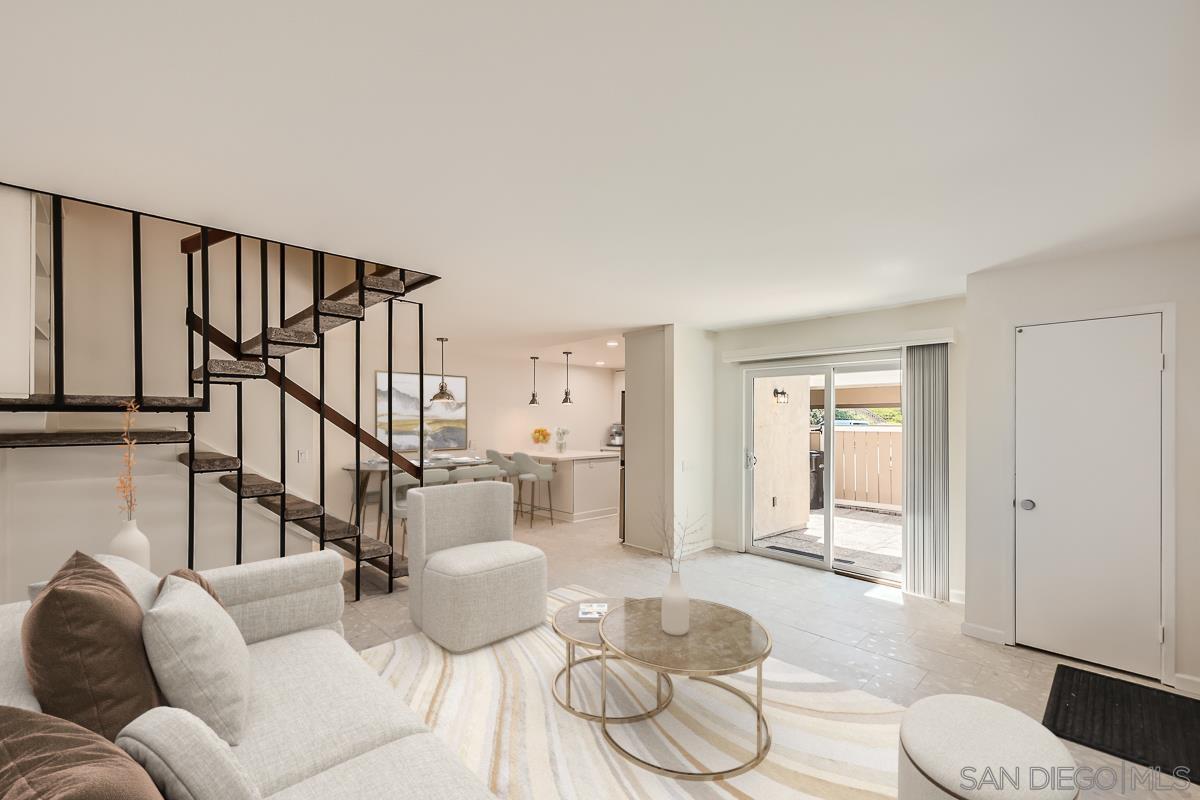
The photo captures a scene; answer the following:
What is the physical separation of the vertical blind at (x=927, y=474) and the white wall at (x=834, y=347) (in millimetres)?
58

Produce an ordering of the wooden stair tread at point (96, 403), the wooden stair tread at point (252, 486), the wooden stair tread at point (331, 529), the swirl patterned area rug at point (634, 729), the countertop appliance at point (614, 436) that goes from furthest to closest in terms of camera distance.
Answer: the countertop appliance at point (614, 436) → the wooden stair tread at point (331, 529) → the wooden stair tread at point (252, 486) → the wooden stair tread at point (96, 403) → the swirl patterned area rug at point (634, 729)

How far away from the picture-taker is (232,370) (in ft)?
Answer: 10.3

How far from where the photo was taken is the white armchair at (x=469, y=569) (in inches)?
123

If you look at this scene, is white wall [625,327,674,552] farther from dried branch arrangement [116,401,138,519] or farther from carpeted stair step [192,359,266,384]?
dried branch arrangement [116,401,138,519]

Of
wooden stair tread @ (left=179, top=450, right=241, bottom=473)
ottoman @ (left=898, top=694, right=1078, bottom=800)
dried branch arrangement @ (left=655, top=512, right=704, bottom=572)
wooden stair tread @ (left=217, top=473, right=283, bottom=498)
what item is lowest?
dried branch arrangement @ (left=655, top=512, right=704, bottom=572)

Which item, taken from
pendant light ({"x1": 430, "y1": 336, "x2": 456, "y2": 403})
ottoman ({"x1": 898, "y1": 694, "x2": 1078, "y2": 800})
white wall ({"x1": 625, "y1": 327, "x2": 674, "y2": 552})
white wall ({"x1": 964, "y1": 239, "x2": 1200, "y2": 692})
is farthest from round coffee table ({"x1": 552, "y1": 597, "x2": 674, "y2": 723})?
pendant light ({"x1": 430, "y1": 336, "x2": 456, "y2": 403})

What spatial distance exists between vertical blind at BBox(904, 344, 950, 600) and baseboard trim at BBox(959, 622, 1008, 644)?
71cm

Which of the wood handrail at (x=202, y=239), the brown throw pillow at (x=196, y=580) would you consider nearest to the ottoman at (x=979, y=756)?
the brown throw pillow at (x=196, y=580)

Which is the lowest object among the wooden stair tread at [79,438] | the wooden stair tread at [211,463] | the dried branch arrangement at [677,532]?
the dried branch arrangement at [677,532]

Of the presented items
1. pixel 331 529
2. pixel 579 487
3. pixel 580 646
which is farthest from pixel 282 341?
pixel 579 487

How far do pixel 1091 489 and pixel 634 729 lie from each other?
2.96 meters

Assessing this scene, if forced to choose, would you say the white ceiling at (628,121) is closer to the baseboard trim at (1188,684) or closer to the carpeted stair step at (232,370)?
the carpeted stair step at (232,370)

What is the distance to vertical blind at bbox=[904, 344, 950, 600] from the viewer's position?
4.21 meters

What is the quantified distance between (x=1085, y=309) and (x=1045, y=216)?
99cm
